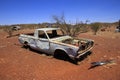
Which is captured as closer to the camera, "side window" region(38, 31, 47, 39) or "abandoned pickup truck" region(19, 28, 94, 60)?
"abandoned pickup truck" region(19, 28, 94, 60)

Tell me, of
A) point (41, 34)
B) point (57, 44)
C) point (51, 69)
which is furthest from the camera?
point (41, 34)

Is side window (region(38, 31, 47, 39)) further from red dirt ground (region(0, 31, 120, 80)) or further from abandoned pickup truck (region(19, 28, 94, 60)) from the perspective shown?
red dirt ground (region(0, 31, 120, 80))

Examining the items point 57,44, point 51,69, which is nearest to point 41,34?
point 57,44

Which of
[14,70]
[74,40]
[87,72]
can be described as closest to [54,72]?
[87,72]

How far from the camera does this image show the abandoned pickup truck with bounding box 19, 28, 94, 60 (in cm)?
657

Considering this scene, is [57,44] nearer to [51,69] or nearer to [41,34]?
[51,69]

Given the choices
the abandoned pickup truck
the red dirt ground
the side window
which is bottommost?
the red dirt ground

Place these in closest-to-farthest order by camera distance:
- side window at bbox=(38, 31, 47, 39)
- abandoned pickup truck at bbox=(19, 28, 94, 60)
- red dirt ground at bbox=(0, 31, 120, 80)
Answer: red dirt ground at bbox=(0, 31, 120, 80), abandoned pickup truck at bbox=(19, 28, 94, 60), side window at bbox=(38, 31, 47, 39)

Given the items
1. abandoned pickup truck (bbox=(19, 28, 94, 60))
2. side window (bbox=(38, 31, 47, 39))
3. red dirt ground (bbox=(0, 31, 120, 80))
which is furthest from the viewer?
side window (bbox=(38, 31, 47, 39))

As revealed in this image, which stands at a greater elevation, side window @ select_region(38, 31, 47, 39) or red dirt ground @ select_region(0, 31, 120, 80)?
side window @ select_region(38, 31, 47, 39)

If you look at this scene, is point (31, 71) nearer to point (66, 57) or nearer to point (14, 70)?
point (14, 70)

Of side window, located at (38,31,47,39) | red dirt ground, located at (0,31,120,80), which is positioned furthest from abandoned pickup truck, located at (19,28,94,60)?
red dirt ground, located at (0,31,120,80)

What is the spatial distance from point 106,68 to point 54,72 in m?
2.13

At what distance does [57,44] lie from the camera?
7102mm
